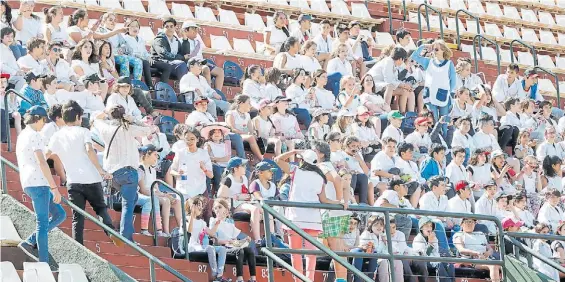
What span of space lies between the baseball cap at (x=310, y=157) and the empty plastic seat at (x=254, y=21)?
8.13 metres

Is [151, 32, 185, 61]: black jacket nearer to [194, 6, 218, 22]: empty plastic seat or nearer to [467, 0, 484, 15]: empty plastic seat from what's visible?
[194, 6, 218, 22]: empty plastic seat

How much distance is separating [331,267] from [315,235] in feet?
1.54

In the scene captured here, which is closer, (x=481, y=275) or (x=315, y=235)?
(x=315, y=235)

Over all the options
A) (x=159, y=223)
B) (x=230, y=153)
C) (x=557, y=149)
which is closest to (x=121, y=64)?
(x=230, y=153)

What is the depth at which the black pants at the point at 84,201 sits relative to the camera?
573 inches

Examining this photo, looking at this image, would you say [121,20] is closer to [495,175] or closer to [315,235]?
[495,175]

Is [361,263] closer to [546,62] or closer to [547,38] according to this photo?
[546,62]

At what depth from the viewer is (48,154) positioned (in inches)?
578

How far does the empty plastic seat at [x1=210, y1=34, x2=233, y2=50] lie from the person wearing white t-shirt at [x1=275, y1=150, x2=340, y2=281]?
668 centimetres

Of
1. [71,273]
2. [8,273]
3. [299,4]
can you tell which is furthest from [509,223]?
[299,4]

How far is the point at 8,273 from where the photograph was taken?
13.3m

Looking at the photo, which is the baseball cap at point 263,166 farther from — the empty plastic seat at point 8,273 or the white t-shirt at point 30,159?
the empty plastic seat at point 8,273

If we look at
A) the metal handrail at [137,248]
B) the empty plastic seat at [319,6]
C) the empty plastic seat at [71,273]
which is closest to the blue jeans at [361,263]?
the metal handrail at [137,248]

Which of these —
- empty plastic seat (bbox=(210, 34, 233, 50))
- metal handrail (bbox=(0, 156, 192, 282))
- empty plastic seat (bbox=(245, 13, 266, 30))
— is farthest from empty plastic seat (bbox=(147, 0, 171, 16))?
metal handrail (bbox=(0, 156, 192, 282))
